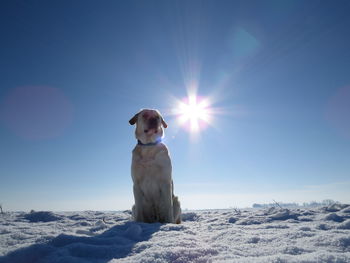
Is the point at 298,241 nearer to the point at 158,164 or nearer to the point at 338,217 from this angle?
the point at 158,164

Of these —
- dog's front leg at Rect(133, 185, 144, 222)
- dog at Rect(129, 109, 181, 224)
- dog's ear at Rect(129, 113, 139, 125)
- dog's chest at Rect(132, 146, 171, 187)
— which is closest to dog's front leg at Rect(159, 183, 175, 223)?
dog at Rect(129, 109, 181, 224)

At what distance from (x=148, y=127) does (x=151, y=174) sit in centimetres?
84

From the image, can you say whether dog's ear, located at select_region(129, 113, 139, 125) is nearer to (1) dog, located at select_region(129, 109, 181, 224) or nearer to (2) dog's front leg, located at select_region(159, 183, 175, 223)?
(1) dog, located at select_region(129, 109, 181, 224)

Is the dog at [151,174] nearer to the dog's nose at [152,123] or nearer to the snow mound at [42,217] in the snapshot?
the dog's nose at [152,123]

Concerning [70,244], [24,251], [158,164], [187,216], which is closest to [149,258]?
[70,244]

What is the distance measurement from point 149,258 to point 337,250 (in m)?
1.49

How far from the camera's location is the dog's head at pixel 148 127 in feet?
15.0

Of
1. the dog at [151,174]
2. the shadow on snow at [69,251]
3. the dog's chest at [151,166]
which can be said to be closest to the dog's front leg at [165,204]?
the dog at [151,174]

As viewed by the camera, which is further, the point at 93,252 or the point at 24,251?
the point at 93,252

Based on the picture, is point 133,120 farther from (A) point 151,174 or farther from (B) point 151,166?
(A) point 151,174

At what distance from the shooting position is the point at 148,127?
455 cm

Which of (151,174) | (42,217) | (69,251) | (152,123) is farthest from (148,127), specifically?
(42,217)

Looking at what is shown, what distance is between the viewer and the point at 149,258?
1.75 metres

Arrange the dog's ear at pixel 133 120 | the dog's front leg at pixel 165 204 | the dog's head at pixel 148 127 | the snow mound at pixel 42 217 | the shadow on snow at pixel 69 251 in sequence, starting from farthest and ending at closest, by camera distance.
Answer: the snow mound at pixel 42 217, the dog's ear at pixel 133 120, the dog's head at pixel 148 127, the dog's front leg at pixel 165 204, the shadow on snow at pixel 69 251
